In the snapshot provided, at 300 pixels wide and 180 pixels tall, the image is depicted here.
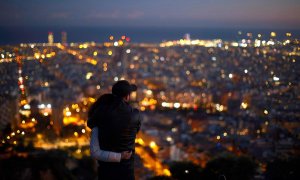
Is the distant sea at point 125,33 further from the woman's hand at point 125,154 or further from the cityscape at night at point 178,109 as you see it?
the woman's hand at point 125,154

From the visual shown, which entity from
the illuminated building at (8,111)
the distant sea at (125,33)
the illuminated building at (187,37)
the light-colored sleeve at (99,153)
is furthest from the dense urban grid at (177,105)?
the light-colored sleeve at (99,153)

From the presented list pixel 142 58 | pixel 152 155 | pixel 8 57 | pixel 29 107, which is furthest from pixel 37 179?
pixel 142 58

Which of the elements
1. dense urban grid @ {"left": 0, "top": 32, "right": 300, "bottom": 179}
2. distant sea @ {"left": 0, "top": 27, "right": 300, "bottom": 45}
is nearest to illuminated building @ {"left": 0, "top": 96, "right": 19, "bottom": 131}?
dense urban grid @ {"left": 0, "top": 32, "right": 300, "bottom": 179}

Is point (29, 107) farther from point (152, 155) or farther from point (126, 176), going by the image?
point (126, 176)

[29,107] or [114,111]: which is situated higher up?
[114,111]

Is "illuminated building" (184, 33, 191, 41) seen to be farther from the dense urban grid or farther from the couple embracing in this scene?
the couple embracing

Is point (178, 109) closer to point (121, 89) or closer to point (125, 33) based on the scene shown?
point (125, 33)

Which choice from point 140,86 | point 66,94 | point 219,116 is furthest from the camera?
point 140,86
